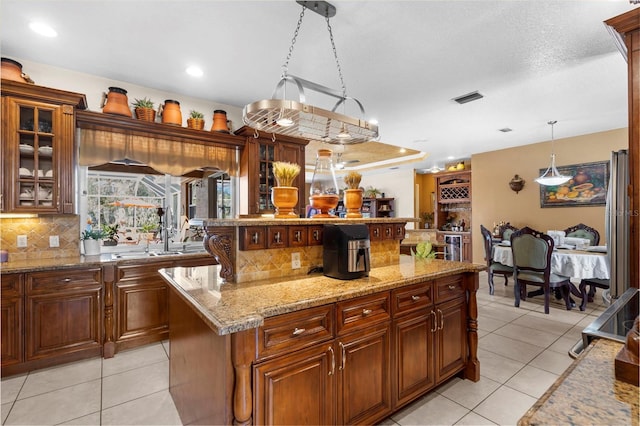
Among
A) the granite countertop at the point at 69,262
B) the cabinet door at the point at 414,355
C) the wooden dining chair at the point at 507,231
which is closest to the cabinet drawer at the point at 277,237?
the cabinet door at the point at 414,355

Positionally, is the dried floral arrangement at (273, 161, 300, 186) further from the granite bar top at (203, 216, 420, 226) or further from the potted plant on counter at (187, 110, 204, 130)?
the potted plant on counter at (187, 110, 204, 130)

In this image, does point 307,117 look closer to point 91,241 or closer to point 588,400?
point 588,400

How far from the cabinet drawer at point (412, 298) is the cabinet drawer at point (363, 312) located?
0.08 m

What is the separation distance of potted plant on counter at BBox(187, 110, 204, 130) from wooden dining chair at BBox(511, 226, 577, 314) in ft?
14.7

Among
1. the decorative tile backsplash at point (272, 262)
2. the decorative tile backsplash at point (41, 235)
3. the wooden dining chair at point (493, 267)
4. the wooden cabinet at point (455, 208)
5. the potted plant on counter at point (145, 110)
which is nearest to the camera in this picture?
the decorative tile backsplash at point (272, 262)

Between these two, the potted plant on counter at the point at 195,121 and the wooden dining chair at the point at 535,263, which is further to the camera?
the wooden dining chair at the point at 535,263

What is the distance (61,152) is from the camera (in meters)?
2.84

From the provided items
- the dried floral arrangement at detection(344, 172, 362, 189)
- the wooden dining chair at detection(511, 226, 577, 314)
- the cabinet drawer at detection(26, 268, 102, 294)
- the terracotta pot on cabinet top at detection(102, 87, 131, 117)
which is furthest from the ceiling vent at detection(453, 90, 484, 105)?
the cabinet drawer at detection(26, 268, 102, 294)

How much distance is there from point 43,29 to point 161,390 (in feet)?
9.97

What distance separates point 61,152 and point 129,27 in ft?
4.46

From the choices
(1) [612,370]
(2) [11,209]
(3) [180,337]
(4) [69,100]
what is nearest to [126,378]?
(3) [180,337]

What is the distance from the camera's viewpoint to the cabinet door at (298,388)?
1.36 metres

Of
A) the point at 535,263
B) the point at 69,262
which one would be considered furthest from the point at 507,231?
the point at 69,262

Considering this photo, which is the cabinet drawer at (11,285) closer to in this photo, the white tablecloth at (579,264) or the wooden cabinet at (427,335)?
the wooden cabinet at (427,335)
